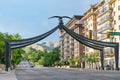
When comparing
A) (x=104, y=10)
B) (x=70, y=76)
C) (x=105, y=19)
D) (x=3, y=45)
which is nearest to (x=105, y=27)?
(x=105, y=19)

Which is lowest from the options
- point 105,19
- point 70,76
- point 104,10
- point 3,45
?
point 70,76

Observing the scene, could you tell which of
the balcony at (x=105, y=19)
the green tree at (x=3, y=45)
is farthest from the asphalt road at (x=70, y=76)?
the balcony at (x=105, y=19)

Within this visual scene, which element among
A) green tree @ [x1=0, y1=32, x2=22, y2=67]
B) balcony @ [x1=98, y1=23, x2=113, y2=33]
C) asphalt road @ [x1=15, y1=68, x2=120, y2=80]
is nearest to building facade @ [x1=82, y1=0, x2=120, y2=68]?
balcony @ [x1=98, y1=23, x2=113, y2=33]

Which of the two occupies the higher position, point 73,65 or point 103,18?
point 103,18

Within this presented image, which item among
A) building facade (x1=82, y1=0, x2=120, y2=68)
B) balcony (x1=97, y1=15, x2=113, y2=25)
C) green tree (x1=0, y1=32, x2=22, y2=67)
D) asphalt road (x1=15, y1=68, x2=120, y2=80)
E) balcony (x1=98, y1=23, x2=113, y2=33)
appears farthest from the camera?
balcony (x1=97, y1=15, x2=113, y2=25)

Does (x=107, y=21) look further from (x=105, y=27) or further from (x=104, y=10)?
(x=104, y=10)

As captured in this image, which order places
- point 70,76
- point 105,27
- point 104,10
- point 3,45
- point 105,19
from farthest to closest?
point 104,10, point 105,27, point 105,19, point 3,45, point 70,76

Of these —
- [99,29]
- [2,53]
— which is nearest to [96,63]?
[99,29]

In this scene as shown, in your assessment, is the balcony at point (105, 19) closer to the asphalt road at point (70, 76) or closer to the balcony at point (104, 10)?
the balcony at point (104, 10)

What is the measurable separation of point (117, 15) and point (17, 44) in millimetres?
53002

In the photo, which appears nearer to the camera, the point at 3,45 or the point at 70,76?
the point at 70,76

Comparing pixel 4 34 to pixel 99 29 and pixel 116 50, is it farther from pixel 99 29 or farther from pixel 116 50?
pixel 116 50

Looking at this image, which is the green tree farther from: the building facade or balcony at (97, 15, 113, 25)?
balcony at (97, 15, 113, 25)

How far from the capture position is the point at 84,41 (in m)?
77.1
